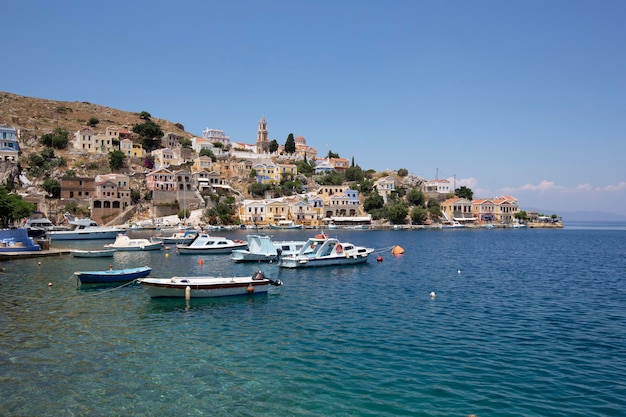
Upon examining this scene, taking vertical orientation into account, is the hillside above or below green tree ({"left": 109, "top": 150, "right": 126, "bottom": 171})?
above

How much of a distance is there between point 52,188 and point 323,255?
8188 cm

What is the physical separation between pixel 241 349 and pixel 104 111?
171 m

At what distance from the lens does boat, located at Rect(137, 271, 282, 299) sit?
23844mm

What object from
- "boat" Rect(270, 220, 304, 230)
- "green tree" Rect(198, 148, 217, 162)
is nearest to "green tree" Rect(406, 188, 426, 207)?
"boat" Rect(270, 220, 304, 230)

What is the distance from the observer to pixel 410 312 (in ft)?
73.0

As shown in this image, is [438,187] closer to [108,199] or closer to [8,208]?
[108,199]

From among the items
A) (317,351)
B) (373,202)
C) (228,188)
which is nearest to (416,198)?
(373,202)

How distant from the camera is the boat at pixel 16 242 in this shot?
135ft

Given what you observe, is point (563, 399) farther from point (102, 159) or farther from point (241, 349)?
point (102, 159)

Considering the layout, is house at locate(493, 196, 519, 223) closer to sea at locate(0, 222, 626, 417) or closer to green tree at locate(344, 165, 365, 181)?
green tree at locate(344, 165, 365, 181)

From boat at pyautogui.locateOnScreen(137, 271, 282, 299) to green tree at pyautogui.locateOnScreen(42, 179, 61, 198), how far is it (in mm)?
86287

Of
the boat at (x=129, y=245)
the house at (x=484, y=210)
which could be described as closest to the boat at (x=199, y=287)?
the boat at (x=129, y=245)

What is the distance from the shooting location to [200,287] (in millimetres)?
24266

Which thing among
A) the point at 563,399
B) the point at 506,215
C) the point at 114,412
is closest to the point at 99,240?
the point at 114,412
